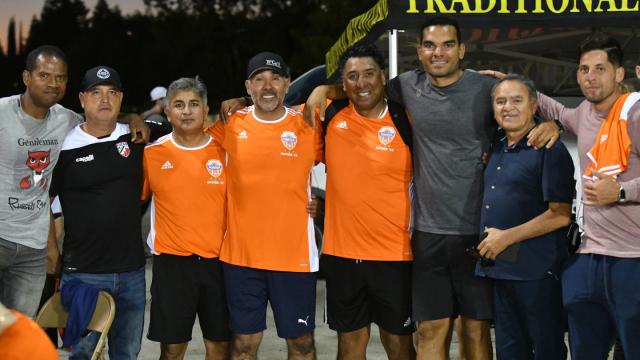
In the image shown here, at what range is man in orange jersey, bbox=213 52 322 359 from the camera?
185 inches

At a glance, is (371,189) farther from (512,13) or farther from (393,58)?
(393,58)

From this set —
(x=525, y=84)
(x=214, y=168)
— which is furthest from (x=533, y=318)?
(x=214, y=168)

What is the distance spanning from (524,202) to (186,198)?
196 cm

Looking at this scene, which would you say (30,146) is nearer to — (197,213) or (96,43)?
(197,213)

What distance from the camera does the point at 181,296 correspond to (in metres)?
4.75

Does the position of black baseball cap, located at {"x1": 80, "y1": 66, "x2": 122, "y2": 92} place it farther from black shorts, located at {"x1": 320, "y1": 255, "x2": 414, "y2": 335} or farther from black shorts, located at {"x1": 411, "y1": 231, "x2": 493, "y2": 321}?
black shorts, located at {"x1": 411, "y1": 231, "x2": 493, "y2": 321}

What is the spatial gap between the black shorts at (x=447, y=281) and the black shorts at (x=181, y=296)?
47.5 inches

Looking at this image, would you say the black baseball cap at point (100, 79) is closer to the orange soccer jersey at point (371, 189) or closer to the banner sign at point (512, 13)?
the orange soccer jersey at point (371, 189)

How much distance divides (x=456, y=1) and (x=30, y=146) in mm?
3520

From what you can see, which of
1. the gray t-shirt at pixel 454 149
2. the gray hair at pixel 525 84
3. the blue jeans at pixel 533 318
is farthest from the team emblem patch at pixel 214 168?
the blue jeans at pixel 533 318

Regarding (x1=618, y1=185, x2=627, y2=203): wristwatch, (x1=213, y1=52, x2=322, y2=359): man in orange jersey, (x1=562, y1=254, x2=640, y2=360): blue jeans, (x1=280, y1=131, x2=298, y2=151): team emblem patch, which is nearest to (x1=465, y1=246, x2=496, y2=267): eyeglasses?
(x1=562, y1=254, x2=640, y2=360): blue jeans

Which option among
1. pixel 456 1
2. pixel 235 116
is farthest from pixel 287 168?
pixel 456 1

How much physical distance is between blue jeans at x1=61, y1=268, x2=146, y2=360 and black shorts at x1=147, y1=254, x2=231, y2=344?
0.29ft

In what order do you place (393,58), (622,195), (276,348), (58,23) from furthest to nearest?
1. (58,23)
2. (393,58)
3. (276,348)
4. (622,195)
